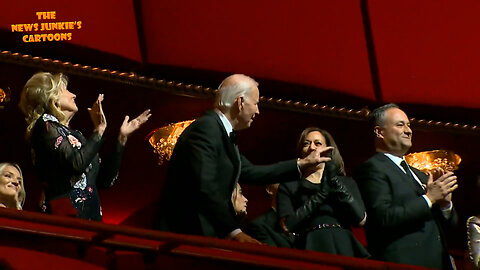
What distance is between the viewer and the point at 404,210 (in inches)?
162

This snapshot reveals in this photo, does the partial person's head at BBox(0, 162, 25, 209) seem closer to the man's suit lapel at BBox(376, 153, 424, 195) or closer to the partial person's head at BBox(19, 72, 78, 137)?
the partial person's head at BBox(19, 72, 78, 137)

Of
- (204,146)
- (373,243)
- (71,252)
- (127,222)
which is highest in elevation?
(204,146)

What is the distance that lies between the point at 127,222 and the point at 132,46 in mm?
1243

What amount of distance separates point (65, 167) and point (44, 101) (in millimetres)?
292

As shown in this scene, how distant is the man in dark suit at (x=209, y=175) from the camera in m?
3.71

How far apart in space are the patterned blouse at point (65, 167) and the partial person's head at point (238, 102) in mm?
489

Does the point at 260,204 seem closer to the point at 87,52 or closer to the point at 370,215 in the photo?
the point at 87,52

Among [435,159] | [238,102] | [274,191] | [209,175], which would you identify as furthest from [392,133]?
[435,159]

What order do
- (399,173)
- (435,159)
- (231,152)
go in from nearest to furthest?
(231,152)
(399,173)
(435,159)

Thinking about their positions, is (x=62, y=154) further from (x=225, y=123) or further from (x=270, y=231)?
(x=270, y=231)

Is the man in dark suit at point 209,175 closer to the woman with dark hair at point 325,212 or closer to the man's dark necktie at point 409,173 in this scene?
the woman with dark hair at point 325,212

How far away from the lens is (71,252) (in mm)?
3611

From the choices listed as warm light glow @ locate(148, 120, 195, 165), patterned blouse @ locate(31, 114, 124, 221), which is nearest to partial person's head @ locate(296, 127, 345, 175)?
patterned blouse @ locate(31, 114, 124, 221)

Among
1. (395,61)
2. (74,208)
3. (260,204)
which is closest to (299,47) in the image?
(395,61)
